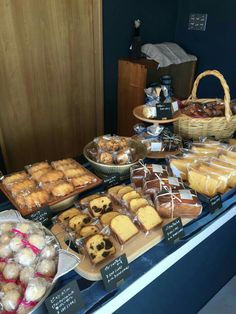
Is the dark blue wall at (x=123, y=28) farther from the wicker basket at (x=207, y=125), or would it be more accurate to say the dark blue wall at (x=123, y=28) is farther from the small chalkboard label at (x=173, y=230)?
the small chalkboard label at (x=173, y=230)

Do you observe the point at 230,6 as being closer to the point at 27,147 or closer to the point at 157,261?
the point at 27,147

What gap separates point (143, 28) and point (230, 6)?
0.89 meters

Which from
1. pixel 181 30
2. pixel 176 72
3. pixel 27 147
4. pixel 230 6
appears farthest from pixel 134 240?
pixel 181 30

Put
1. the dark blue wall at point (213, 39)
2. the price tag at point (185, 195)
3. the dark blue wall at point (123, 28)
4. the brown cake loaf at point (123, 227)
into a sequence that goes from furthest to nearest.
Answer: the dark blue wall at point (213, 39)
the dark blue wall at point (123, 28)
the price tag at point (185, 195)
the brown cake loaf at point (123, 227)

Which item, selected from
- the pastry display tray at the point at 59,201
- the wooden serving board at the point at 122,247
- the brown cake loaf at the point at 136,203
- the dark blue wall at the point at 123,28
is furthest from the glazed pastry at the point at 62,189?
the dark blue wall at the point at 123,28

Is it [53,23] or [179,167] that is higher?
[53,23]

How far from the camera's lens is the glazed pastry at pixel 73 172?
1013 millimetres

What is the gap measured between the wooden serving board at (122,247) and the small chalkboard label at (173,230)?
25mm

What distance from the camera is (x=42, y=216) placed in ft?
2.79

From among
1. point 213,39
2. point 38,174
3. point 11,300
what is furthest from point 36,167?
point 213,39

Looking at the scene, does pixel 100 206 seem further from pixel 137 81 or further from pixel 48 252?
pixel 137 81

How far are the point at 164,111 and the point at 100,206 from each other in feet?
1.95

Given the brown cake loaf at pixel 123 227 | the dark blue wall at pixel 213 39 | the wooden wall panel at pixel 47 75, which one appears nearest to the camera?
the brown cake loaf at pixel 123 227

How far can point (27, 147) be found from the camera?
2.40m
